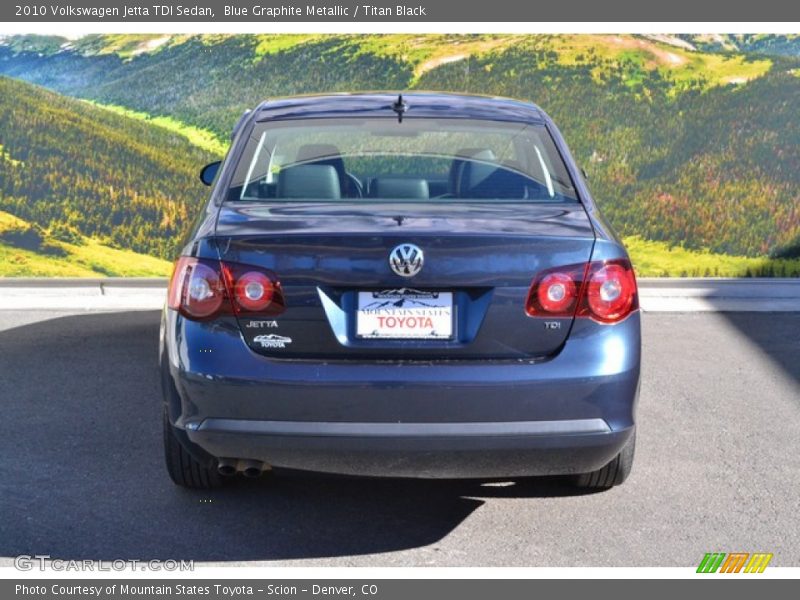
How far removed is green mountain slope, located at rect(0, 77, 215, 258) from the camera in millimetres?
11242

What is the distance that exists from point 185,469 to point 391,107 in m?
1.80

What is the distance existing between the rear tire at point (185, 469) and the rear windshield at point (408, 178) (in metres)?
1.00

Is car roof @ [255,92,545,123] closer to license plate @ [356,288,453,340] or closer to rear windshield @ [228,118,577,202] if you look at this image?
rear windshield @ [228,118,577,202]

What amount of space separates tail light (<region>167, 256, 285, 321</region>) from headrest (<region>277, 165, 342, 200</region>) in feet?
2.48

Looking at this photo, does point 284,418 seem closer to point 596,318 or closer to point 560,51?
point 596,318

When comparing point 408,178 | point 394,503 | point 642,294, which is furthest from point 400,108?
point 642,294

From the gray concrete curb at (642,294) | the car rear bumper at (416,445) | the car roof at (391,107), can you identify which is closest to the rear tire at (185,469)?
the car rear bumper at (416,445)

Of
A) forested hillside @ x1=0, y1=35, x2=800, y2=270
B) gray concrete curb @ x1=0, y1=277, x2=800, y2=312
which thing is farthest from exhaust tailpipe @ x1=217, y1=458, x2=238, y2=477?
forested hillside @ x1=0, y1=35, x2=800, y2=270

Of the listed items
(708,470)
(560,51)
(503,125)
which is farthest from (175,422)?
(560,51)

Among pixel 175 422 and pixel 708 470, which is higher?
pixel 175 422

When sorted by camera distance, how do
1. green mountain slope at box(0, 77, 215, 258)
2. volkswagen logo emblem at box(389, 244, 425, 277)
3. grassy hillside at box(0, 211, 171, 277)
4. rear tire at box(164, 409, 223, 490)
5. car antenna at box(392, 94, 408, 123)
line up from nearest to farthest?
1. volkswagen logo emblem at box(389, 244, 425, 277)
2. rear tire at box(164, 409, 223, 490)
3. car antenna at box(392, 94, 408, 123)
4. grassy hillside at box(0, 211, 171, 277)
5. green mountain slope at box(0, 77, 215, 258)

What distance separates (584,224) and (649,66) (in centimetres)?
833
